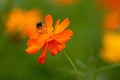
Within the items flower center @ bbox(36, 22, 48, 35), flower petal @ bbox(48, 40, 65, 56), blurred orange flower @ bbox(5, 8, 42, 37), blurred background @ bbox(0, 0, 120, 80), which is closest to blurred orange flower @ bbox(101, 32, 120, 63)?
blurred background @ bbox(0, 0, 120, 80)

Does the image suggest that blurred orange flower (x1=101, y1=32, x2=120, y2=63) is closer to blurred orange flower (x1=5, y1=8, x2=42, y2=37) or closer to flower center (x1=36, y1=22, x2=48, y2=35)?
blurred orange flower (x1=5, y1=8, x2=42, y2=37)

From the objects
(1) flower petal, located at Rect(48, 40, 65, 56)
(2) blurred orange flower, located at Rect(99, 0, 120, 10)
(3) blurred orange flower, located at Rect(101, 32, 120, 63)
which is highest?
(1) flower petal, located at Rect(48, 40, 65, 56)

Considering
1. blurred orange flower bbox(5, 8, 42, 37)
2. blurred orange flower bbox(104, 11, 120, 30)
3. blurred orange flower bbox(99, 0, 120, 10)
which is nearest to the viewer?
blurred orange flower bbox(5, 8, 42, 37)

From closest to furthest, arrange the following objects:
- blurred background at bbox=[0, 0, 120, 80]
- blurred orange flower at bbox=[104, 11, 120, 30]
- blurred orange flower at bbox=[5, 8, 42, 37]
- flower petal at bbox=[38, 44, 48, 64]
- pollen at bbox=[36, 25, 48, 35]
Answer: flower petal at bbox=[38, 44, 48, 64]
pollen at bbox=[36, 25, 48, 35]
blurred background at bbox=[0, 0, 120, 80]
blurred orange flower at bbox=[5, 8, 42, 37]
blurred orange flower at bbox=[104, 11, 120, 30]

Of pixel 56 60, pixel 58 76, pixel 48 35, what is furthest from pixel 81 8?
pixel 48 35

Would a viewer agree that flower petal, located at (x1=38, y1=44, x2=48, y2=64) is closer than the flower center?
Yes

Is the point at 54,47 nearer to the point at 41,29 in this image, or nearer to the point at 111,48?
the point at 41,29

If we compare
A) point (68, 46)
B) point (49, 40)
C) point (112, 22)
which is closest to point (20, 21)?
point (68, 46)

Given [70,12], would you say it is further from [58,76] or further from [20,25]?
[58,76]

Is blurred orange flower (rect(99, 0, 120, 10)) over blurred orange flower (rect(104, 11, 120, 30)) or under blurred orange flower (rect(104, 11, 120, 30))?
over
